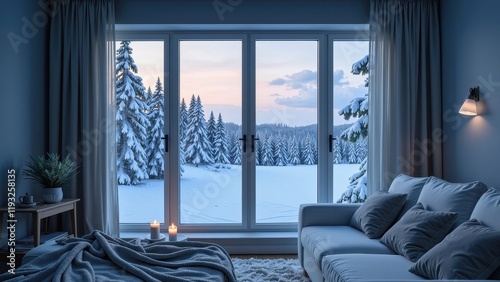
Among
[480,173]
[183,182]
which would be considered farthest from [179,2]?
[480,173]

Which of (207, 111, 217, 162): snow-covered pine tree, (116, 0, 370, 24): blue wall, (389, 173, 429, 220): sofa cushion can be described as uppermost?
(116, 0, 370, 24): blue wall

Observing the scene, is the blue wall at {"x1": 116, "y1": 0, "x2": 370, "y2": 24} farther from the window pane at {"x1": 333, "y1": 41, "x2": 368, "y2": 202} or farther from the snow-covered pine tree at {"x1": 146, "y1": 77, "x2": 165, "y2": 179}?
the snow-covered pine tree at {"x1": 146, "y1": 77, "x2": 165, "y2": 179}

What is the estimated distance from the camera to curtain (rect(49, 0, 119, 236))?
404 cm

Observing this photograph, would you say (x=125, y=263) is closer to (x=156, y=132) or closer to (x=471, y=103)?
(x=156, y=132)

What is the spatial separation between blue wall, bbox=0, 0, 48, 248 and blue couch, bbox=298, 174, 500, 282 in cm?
259

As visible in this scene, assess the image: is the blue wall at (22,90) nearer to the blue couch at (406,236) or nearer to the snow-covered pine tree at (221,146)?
the snow-covered pine tree at (221,146)

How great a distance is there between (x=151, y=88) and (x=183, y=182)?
43.1 inches

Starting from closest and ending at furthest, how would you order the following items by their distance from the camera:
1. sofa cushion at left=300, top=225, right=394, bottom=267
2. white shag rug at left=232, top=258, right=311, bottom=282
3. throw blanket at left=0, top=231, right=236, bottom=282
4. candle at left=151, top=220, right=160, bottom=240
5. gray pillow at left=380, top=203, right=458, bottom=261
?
throw blanket at left=0, top=231, right=236, bottom=282, gray pillow at left=380, top=203, right=458, bottom=261, sofa cushion at left=300, top=225, right=394, bottom=267, candle at left=151, top=220, right=160, bottom=240, white shag rug at left=232, top=258, right=311, bottom=282

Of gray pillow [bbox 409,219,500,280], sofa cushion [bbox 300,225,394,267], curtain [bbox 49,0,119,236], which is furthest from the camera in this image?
curtain [bbox 49,0,119,236]

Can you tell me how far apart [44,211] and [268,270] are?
1.96 m

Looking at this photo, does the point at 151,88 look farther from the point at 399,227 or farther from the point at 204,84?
the point at 399,227

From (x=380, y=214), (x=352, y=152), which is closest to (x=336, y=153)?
(x=352, y=152)

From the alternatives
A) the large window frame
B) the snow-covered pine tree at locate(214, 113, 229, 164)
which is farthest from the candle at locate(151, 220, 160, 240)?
the snow-covered pine tree at locate(214, 113, 229, 164)

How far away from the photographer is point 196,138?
445 centimetres
